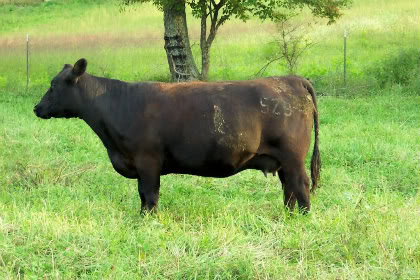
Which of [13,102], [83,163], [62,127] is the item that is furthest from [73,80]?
[13,102]

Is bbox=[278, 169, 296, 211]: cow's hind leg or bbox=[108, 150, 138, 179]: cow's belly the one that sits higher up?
bbox=[108, 150, 138, 179]: cow's belly

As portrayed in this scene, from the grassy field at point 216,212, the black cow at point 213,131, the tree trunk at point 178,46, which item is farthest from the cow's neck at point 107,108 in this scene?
the tree trunk at point 178,46

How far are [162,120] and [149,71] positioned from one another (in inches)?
687

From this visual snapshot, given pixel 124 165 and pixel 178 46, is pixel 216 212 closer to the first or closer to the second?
pixel 124 165

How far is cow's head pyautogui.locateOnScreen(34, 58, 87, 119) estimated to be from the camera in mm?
7785

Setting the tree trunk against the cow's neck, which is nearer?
the cow's neck

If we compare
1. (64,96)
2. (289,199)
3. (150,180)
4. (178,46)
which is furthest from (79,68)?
(178,46)

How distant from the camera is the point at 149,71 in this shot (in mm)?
24500

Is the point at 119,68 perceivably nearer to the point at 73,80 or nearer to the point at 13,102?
the point at 13,102

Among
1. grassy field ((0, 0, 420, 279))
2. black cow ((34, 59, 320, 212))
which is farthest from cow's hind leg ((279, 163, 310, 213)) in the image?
grassy field ((0, 0, 420, 279))

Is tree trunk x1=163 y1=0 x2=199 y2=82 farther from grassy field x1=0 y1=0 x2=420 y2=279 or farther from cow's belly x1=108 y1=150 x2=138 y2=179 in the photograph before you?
cow's belly x1=108 y1=150 x2=138 y2=179

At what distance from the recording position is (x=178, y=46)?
18.6 meters

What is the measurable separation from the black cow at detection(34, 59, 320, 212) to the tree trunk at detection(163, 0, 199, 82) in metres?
11.0

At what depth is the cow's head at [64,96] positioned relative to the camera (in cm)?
779
